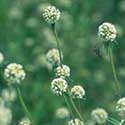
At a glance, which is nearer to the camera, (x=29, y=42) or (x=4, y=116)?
(x=4, y=116)

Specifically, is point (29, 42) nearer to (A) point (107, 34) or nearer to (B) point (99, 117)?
(B) point (99, 117)

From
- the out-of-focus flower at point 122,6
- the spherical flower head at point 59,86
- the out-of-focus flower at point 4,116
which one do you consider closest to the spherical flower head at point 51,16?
the spherical flower head at point 59,86

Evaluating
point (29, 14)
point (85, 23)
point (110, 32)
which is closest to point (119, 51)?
point (85, 23)

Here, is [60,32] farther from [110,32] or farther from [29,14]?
[110,32]

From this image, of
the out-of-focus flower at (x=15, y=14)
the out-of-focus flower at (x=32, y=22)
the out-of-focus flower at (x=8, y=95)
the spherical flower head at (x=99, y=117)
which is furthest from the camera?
the out-of-focus flower at (x=15, y=14)

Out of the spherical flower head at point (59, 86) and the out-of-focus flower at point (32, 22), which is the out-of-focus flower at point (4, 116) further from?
the out-of-focus flower at point (32, 22)

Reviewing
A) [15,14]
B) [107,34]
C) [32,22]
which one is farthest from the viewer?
[15,14]

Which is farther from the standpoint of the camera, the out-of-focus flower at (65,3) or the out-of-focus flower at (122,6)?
the out-of-focus flower at (122,6)

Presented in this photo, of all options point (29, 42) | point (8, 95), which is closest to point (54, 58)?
point (8, 95)

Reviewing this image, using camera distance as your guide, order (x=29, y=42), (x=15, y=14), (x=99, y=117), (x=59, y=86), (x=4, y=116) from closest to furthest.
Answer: (x=59, y=86) → (x=99, y=117) → (x=4, y=116) → (x=29, y=42) → (x=15, y=14)
